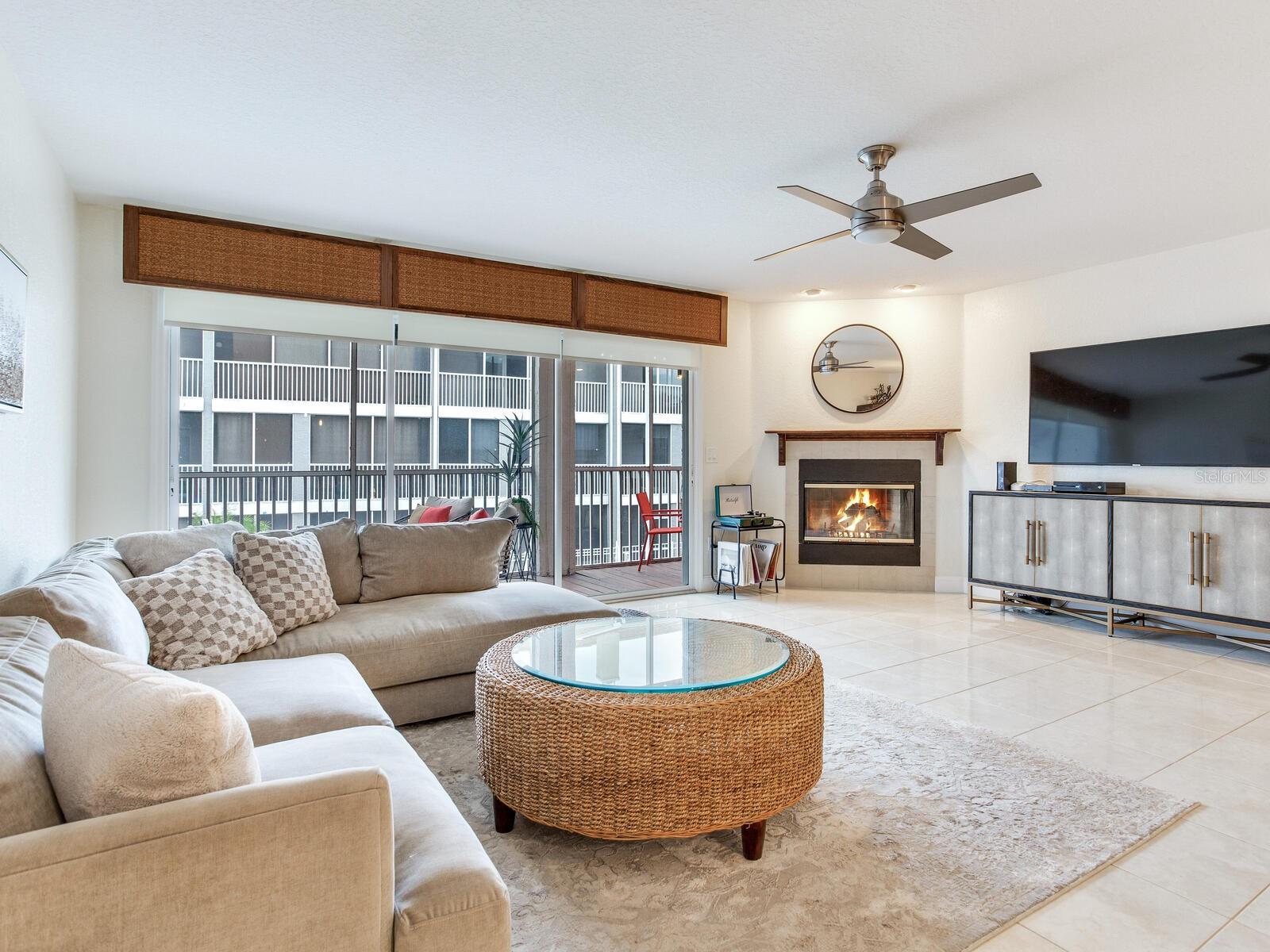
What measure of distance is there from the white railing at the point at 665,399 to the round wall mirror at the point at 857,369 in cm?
149

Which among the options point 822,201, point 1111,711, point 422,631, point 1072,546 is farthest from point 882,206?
point 1072,546

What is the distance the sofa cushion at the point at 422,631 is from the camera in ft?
8.97

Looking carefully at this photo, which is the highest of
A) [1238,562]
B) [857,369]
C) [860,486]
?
[857,369]

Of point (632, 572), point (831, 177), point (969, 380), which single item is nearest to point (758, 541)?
point (632, 572)

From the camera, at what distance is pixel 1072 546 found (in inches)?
183

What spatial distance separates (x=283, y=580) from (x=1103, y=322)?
17.4 ft

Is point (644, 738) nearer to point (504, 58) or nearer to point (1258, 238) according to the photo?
point (504, 58)

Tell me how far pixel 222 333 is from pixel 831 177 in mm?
3519

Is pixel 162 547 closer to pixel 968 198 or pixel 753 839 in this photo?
pixel 753 839

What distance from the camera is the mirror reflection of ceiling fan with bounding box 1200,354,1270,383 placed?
411 centimetres

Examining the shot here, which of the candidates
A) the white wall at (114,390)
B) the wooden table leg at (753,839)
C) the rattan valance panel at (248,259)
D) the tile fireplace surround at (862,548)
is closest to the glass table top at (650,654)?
the wooden table leg at (753,839)

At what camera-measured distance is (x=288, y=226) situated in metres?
4.14

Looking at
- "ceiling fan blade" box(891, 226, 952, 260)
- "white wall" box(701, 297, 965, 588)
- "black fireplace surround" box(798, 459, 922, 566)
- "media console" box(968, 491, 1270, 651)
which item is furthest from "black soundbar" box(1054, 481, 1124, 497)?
"ceiling fan blade" box(891, 226, 952, 260)

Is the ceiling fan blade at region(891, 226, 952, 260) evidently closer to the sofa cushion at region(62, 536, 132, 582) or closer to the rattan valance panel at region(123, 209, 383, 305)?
the rattan valance panel at region(123, 209, 383, 305)
